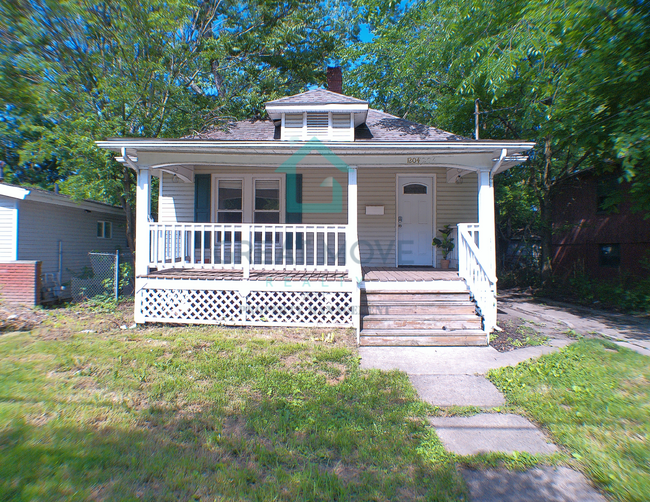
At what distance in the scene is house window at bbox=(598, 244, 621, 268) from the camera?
1145 centimetres

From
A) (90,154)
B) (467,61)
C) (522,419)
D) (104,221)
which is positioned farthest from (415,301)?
(104,221)

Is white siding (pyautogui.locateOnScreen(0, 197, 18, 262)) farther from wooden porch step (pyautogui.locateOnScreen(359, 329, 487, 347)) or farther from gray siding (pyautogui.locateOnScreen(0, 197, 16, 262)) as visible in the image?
wooden porch step (pyautogui.locateOnScreen(359, 329, 487, 347))

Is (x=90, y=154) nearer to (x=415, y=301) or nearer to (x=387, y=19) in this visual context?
(x=415, y=301)

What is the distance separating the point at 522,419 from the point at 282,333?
3.67m

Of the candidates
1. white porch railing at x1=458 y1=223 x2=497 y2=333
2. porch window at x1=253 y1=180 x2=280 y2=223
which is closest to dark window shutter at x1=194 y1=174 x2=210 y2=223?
porch window at x1=253 y1=180 x2=280 y2=223

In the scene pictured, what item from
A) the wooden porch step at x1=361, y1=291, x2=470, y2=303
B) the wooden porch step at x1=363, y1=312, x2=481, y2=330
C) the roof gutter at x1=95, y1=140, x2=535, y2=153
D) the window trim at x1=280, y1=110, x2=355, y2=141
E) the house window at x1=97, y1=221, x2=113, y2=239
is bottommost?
the wooden porch step at x1=363, y1=312, x2=481, y2=330

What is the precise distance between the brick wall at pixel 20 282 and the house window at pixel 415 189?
9.14 m

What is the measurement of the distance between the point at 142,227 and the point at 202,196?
252cm

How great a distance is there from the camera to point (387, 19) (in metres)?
15.0

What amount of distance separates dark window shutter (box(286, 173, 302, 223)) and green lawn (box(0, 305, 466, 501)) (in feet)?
→ 14.2

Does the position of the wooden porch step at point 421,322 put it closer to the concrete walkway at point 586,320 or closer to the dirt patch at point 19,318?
the concrete walkway at point 586,320

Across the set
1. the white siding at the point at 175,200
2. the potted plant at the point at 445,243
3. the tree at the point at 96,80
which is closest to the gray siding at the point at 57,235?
the tree at the point at 96,80

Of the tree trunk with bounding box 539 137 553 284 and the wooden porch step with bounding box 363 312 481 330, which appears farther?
the tree trunk with bounding box 539 137 553 284

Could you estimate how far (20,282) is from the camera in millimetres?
8266
